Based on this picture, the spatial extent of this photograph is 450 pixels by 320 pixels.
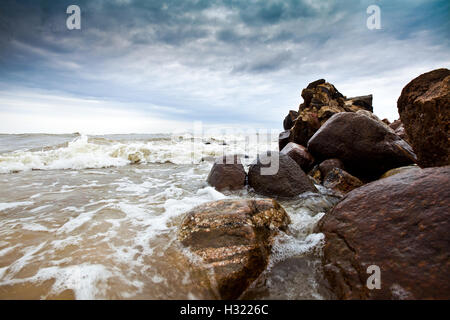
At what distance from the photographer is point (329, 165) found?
438cm

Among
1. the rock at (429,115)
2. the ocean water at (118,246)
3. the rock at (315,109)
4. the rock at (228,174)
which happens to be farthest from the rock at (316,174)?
the rock at (429,115)


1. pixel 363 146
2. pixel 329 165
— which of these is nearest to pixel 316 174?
pixel 329 165

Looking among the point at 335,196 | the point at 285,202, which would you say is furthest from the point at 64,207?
the point at 335,196

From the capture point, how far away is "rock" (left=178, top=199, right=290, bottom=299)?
1658 millimetres

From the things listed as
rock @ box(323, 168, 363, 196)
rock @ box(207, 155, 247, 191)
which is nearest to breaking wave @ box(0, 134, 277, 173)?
rock @ box(207, 155, 247, 191)

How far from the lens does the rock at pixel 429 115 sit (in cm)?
212

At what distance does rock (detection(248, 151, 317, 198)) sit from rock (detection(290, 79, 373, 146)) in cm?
308

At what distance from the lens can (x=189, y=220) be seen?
2264 mm

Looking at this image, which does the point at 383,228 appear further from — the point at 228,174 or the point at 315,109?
the point at 315,109

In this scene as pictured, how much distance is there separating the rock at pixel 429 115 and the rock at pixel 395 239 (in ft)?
1.92

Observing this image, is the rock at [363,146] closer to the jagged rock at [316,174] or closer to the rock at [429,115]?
the jagged rock at [316,174]

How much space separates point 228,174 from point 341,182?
2.14 metres

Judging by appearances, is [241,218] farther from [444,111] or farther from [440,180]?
[444,111]

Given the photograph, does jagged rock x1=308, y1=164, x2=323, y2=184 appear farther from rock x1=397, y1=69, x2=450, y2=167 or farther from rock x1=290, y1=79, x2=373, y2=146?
rock x1=397, y1=69, x2=450, y2=167
